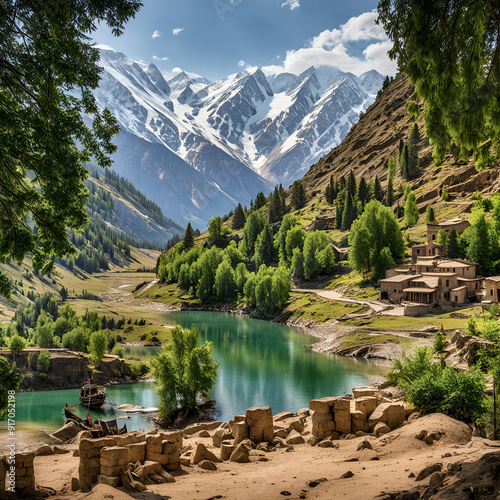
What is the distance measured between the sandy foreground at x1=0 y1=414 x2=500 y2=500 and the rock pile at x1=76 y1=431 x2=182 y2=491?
1.74 ft

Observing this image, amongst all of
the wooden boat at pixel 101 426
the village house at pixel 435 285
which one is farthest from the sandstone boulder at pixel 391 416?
the village house at pixel 435 285

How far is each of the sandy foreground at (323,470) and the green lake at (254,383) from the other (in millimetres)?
24906

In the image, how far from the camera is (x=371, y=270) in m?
106

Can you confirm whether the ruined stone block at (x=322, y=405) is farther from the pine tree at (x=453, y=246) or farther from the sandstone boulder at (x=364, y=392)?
the pine tree at (x=453, y=246)

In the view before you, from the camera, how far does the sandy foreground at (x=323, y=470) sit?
1515cm

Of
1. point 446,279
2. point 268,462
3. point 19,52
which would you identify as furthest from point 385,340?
point 19,52

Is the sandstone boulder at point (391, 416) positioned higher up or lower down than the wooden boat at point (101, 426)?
higher up

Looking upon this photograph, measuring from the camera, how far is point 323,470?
18.1 m

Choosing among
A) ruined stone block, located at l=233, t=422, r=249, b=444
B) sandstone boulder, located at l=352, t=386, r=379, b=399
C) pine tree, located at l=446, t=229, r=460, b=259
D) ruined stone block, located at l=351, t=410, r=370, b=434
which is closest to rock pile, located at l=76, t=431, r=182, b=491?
ruined stone block, located at l=233, t=422, r=249, b=444

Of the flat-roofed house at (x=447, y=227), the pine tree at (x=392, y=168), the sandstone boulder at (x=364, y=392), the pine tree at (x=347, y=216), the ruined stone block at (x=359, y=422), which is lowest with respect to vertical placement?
the ruined stone block at (x=359, y=422)

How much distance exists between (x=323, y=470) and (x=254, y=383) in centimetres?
4123

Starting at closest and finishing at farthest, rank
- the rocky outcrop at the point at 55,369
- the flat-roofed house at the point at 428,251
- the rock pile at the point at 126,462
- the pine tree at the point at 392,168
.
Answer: the rock pile at the point at 126,462 < the rocky outcrop at the point at 55,369 < the flat-roofed house at the point at 428,251 < the pine tree at the point at 392,168

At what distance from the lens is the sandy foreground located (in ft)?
49.7

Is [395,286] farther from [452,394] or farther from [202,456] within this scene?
[202,456]
